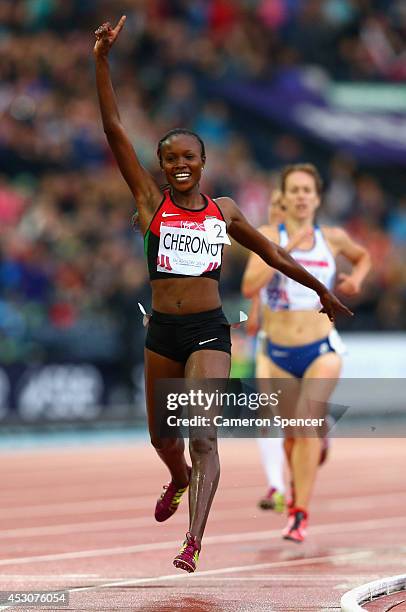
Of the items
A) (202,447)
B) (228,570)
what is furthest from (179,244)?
(228,570)

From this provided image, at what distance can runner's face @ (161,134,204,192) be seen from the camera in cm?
742

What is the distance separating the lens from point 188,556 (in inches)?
268

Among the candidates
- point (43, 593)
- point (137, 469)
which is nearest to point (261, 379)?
point (43, 593)

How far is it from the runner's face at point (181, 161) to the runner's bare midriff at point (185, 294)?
1.55 ft

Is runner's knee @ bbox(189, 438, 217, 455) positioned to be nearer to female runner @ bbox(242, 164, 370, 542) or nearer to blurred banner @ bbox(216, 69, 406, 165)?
female runner @ bbox(242, 164, 370, 542)

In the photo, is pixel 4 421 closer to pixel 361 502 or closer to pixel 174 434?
pixel 361 502

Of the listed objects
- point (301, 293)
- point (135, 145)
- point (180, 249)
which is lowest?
point (301, 293)

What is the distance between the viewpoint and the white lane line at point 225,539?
345 inches

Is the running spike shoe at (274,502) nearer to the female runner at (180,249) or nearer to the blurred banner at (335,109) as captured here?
the female runner at (180,249)

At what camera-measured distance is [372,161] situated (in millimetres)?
29156

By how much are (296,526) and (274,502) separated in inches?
37.8

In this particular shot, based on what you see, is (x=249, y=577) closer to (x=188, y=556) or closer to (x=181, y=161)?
(x=188, y=556)

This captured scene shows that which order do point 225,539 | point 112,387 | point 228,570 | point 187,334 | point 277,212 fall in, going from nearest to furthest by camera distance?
point 187,334, point 228,570, point 225,539, point 277,212, point 112,387

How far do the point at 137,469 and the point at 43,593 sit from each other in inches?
365
